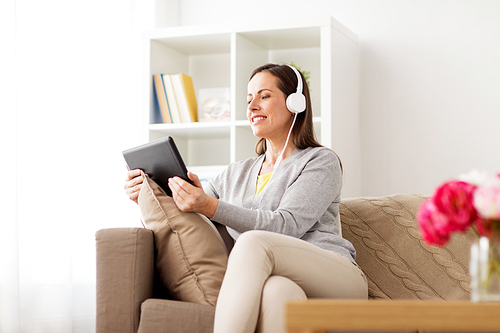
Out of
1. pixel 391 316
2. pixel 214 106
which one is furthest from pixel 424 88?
pixel 391 316

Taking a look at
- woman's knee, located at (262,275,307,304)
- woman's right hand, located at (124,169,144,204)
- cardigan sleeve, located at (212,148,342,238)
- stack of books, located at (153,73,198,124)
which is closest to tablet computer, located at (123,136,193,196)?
woman's right hand, located at (124,169,144,204)

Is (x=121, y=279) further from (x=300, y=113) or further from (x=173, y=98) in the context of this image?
(x=173, y=98)

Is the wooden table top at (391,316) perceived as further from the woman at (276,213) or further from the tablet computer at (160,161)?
the tablet computer at (160,161)

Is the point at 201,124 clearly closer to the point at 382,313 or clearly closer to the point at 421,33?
the point at 421,33

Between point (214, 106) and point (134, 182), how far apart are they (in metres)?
1.23

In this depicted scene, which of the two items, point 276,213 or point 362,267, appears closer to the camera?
point 276,213

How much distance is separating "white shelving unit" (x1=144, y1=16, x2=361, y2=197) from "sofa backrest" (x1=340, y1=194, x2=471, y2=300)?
685mm

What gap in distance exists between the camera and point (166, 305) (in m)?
1.37

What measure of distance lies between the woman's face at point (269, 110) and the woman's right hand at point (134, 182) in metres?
0.46

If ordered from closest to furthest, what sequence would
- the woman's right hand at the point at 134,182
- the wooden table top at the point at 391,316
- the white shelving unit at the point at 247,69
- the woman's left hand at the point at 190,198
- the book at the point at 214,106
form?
the wooden table top at the point at 391,316 < the woman's left hand at the point at 190,198 < the woman's right hand at the point at 134,182 < the white shelving unit at the point at 247,69 < the book at the point at 214,106

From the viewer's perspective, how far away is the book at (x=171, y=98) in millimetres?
2859

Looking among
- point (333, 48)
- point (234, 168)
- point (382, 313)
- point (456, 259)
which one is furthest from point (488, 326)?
point (333, 48)

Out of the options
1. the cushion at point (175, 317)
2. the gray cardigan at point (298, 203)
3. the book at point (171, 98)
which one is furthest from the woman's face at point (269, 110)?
the book at point (171, 98)

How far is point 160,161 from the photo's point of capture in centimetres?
161
